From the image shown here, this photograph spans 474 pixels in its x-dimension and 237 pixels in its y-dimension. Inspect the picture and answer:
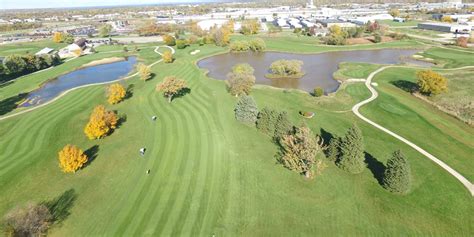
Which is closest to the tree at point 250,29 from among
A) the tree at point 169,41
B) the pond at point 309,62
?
the tree at point 169,41

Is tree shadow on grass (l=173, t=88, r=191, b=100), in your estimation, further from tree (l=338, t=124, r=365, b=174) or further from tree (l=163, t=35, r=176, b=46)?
tree (l=163, t=35, r=176, b=46)

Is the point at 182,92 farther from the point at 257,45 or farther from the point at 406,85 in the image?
the point at 257,45

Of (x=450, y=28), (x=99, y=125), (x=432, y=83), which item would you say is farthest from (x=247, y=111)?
(x=450, y=28)

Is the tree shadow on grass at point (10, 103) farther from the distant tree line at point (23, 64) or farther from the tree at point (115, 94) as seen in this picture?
the distant tree line at point (23, 64)

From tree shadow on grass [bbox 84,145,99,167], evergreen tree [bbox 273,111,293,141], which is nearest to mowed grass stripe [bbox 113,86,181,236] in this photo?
tree shadow on grass [bbox 84,145,99,167]

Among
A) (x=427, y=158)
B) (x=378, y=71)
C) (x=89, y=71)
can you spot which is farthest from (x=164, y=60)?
(x=427, y=158)

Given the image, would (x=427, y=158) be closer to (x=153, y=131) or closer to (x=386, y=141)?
(x=386, y=141)
